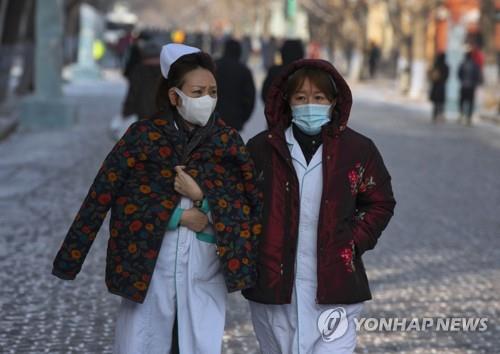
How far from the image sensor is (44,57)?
82.0 ft

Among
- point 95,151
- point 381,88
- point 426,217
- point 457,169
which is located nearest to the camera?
point 426,217

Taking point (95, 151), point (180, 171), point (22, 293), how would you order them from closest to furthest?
1. point (180, 171)
2. point (22, 293)
3. point (95, 151)

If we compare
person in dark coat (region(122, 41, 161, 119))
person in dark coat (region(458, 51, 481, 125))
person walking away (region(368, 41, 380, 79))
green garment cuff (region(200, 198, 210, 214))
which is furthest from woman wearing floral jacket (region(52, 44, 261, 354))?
person walking away (region(368, 41, 380, 79))

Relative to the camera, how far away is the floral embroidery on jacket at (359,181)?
15.2 feet

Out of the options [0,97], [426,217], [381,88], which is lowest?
[381,88]

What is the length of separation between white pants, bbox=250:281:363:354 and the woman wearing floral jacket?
0.53ft

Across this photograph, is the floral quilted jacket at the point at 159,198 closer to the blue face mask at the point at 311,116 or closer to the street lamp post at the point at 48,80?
the blue face mask at the point at 311,116

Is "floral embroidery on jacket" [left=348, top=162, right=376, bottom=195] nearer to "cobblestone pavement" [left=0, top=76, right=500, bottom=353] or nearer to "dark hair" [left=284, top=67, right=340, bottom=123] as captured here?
"dark hair" [left=284, top=67, right=340, bottom=123]

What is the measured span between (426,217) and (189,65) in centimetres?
822

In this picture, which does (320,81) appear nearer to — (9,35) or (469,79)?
(469,79)

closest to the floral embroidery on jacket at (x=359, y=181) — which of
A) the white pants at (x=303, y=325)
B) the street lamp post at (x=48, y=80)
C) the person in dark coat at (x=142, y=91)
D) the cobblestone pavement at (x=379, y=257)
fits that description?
the white pants at (x=303, y=325)

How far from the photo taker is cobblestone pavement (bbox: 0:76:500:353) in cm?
722

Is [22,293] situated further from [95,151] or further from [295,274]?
[95,151]

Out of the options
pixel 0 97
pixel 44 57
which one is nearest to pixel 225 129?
pixel 44 57
